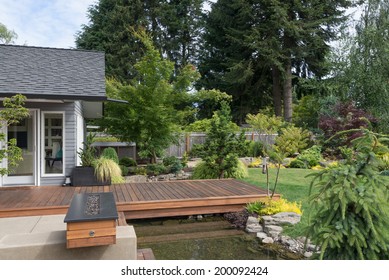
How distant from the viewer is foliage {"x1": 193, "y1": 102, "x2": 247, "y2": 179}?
840 centimetres

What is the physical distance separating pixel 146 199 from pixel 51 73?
13.7 feet

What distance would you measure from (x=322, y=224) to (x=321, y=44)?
1904 cm

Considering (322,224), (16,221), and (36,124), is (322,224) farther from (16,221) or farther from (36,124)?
(36,124)

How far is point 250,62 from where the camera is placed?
19.8 m

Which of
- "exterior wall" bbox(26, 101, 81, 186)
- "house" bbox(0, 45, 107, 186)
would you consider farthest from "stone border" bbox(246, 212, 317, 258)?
"exterior wall" bbox(26, 101, 81, 186)

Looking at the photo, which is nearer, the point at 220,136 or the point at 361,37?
the point at 220,136

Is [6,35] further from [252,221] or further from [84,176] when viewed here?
[252,221]

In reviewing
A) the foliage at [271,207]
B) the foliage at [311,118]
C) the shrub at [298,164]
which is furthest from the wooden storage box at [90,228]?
the foliage at [311,118]

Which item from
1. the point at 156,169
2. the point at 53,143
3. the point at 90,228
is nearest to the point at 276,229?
the point at 90,228

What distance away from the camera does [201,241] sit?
5098 millimetres

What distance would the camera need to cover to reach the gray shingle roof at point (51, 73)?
691cm

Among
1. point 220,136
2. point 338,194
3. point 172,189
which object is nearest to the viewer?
point 338,194

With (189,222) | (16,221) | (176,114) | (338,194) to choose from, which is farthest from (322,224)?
(176,114)

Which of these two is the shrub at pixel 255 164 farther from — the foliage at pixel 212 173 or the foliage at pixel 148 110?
the foliage at pixel 148 110
